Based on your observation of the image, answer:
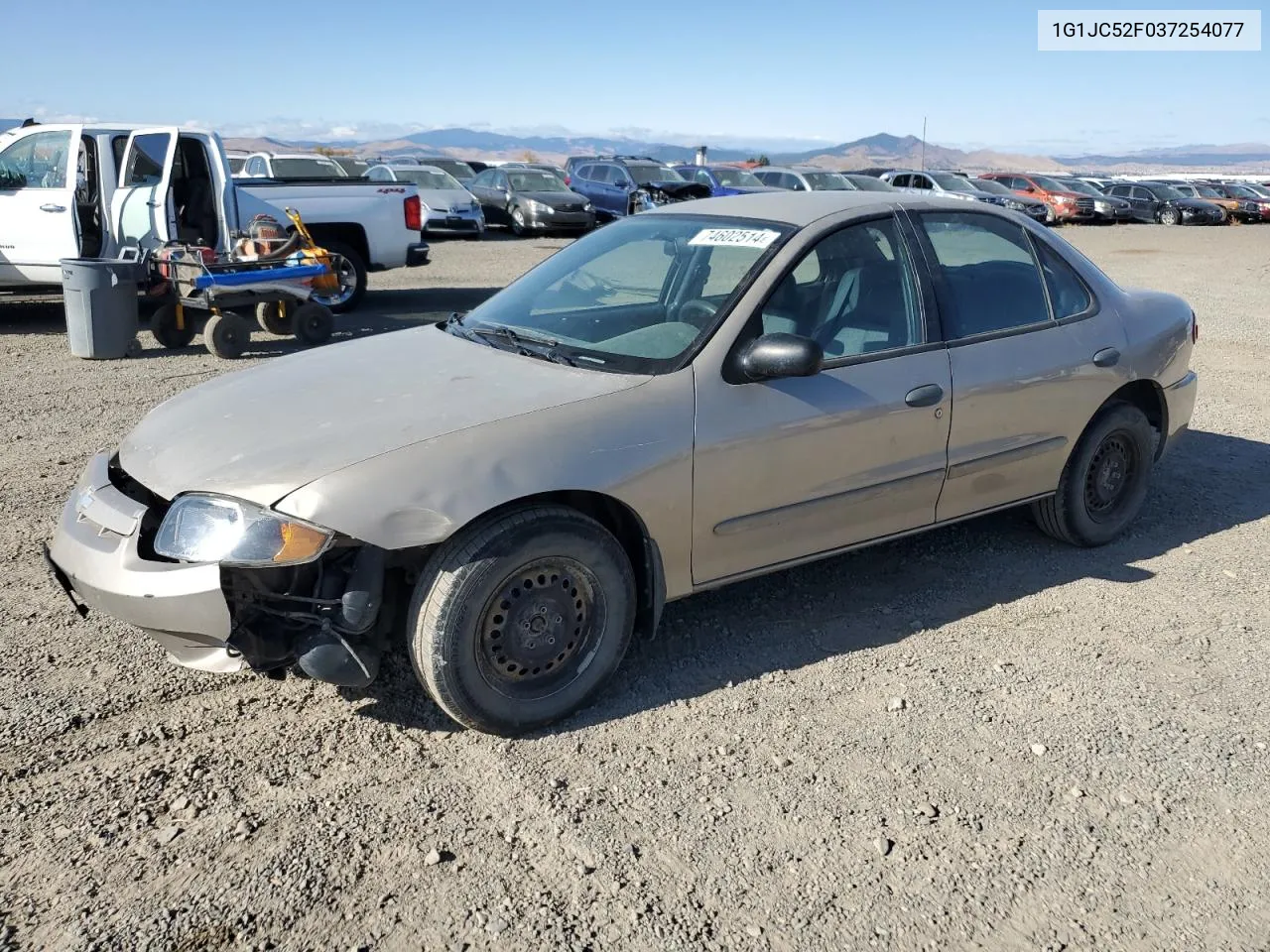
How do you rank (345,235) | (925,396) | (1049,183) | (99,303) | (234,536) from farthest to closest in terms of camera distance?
(1049,183), (345,235), (99,303), (925,396), (234,536)

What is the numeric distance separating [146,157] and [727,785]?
1033 centimetres

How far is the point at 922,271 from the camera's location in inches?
171

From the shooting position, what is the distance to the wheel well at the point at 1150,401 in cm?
511

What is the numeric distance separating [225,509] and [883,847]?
206 centimetres

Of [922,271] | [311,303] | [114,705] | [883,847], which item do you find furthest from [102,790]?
[311,303]

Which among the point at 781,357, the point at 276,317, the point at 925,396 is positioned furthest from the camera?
the point at 276,317

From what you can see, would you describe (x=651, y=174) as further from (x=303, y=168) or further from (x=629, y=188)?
(x=303, y=168)

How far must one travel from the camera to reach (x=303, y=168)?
→ 864 inches

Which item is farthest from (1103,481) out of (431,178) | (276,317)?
(431,178)

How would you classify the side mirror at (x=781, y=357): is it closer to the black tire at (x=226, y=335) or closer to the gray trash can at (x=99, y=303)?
the black tire at (x=226, y=335)

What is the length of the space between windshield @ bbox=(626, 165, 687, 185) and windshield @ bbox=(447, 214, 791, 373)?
2294 centimetres

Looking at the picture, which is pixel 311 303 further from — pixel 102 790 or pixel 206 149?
pixel 102 790

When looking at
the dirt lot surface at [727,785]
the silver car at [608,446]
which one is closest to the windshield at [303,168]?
the dirt lot surface at [727,785]

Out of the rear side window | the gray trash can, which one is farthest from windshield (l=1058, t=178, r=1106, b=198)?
the rear side window
